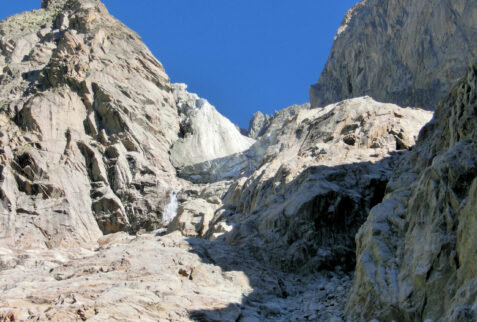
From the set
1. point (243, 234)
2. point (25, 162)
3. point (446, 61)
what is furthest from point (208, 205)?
point (446, 61)

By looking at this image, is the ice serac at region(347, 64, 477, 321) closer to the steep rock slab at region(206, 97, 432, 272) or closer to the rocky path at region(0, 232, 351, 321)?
the rocky path at region(0, 232, 351, 321)

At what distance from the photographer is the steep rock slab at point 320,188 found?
23797 millimetres

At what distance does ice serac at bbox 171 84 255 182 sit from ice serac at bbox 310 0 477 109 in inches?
666

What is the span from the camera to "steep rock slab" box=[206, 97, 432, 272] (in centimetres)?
2380

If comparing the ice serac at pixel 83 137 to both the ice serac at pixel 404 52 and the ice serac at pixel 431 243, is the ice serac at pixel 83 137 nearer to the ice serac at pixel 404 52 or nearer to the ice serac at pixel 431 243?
the ice serac at pixel 404 52

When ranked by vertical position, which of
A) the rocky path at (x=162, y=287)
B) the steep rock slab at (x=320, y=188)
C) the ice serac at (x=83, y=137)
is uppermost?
the ice serac at (x=83, y=137)

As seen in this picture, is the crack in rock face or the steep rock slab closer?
the crack in rock face

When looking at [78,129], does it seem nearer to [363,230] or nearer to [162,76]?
[162,76]

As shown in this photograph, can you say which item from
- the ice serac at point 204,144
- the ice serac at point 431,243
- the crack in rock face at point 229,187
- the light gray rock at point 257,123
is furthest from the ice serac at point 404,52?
the light gray rock at point 257,123

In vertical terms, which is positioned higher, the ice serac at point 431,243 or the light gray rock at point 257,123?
the light gray rock at point 257,123

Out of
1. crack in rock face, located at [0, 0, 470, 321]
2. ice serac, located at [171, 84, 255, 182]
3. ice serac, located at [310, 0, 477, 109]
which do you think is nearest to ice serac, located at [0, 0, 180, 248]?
crack in rock face, located at [0, 0, 470, 321]

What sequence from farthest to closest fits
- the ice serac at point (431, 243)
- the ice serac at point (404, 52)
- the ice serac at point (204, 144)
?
the ice serac at point (204, 144), the ice serac at point (404, 52), the ice serac at point (431, 243)

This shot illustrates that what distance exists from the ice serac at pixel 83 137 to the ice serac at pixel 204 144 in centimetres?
156

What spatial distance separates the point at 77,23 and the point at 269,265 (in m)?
53.2
